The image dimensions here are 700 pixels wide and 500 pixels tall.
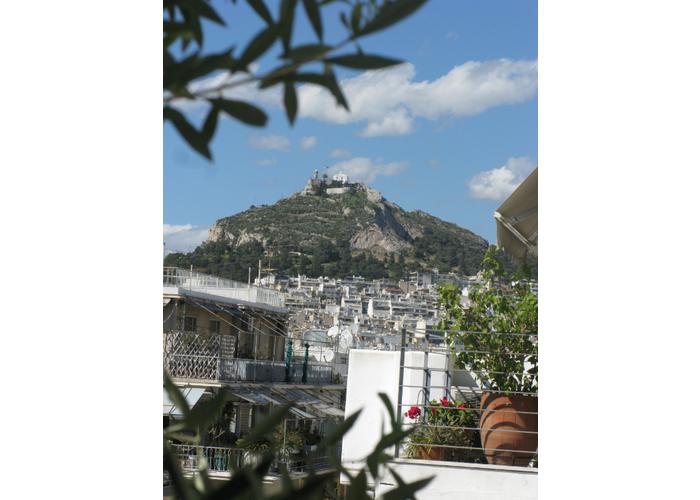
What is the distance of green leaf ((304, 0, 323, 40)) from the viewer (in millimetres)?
A: 461

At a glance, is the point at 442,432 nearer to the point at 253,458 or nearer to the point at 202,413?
the point at 253,458

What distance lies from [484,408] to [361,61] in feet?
8.29

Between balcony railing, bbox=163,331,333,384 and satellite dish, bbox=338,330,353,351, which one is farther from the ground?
satellite dish, bbox=338,330,353,351

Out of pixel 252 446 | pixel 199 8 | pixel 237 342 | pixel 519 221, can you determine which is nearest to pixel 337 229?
pixel 519 221

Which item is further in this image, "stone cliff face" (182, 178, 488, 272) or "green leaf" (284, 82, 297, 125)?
"stone cliff face" (182, 178, 488, 272)

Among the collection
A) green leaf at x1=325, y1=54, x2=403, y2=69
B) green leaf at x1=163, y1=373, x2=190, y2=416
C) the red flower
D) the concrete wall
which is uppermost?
green leaf at x1=325, y1=54, x2=403, y2=69

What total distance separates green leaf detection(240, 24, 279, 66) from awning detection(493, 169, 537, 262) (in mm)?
1712

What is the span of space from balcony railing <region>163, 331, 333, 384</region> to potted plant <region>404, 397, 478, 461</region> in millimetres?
815

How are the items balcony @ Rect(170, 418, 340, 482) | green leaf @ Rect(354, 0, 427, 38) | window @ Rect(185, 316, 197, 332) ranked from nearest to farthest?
green leaf @ Rect(354, 0, 427, 38)
balcony @ Rect(170, 418, 340, 482)
window @ Rect(185, 316, 197, 332)

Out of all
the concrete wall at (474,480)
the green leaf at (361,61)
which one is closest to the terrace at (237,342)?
the concrete wall at (474,480)

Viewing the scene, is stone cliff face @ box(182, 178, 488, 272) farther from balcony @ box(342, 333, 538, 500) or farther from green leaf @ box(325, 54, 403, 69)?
green leaf @ box(325, 54, 403, 69)

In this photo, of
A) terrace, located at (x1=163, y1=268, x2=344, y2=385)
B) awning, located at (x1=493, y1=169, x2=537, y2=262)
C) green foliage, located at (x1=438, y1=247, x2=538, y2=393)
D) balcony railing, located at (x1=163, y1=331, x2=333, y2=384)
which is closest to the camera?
awning, located at (x1=493, y1=169, x2=537, y2=262)

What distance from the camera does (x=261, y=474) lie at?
48 centimetres

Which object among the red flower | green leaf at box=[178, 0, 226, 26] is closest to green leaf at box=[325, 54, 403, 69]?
green leaf at box=[178, 0, 226, 26]
